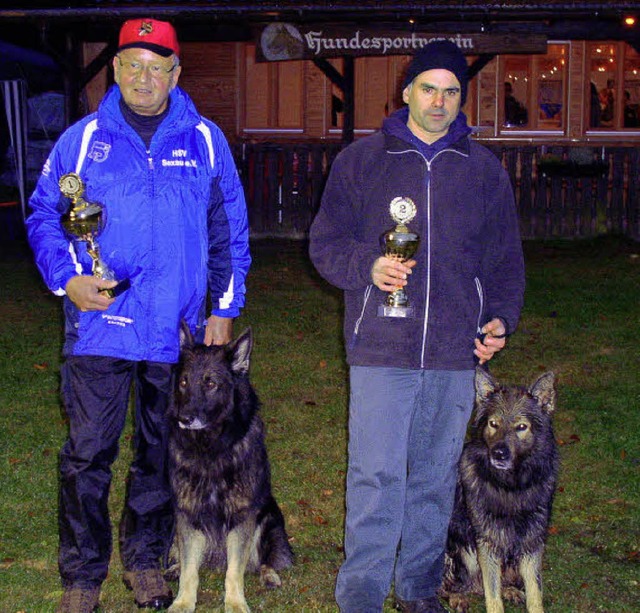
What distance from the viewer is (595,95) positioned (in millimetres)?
20828

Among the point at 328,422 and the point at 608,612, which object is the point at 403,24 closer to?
the point at 328,422

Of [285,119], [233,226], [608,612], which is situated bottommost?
[608,612]

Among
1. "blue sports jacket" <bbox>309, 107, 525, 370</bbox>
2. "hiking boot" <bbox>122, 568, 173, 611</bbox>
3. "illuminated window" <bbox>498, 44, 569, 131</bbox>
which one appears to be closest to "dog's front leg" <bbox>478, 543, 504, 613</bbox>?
"blue sports jacket" <bbox>309, 107, 525, 370</bbox>

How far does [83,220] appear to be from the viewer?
155 inches

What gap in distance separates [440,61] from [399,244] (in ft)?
2.46

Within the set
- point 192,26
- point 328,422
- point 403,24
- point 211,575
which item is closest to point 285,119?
point 192,26

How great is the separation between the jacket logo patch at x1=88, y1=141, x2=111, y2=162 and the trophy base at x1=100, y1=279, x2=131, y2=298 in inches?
20.1

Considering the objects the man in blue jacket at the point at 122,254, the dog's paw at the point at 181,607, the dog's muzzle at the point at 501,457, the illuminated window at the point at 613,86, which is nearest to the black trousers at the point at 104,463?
the man in blue jacket at the point at 122,254

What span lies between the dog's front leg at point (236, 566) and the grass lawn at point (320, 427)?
15 centimetres

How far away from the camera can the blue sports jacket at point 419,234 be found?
12.8ft

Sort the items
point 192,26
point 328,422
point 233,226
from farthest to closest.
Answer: point 192,26 → point 328,422 → point 233,226

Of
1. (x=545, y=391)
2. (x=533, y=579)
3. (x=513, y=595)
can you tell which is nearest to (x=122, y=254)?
(x=545, y=391)

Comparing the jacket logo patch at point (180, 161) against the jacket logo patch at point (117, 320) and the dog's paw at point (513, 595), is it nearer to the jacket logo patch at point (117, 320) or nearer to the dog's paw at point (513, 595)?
the jacket logo patch at point (117, 320)

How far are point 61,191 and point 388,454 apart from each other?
1.71 m
